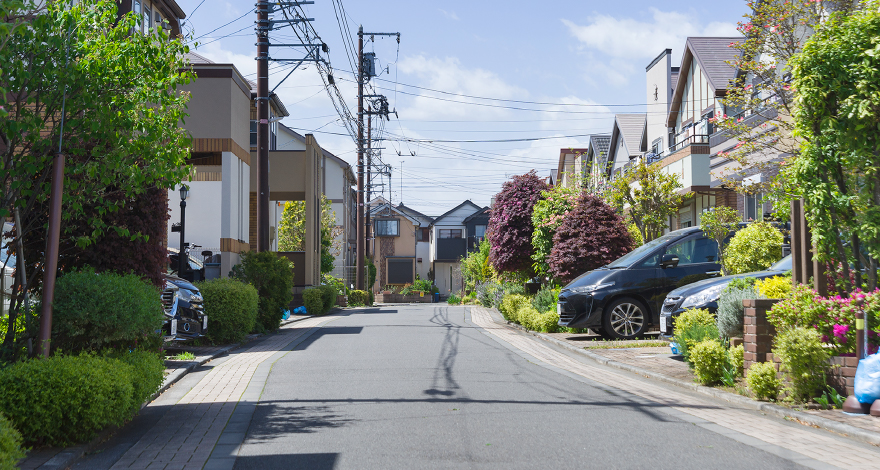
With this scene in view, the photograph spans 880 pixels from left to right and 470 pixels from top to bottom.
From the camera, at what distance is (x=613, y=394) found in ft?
27.5

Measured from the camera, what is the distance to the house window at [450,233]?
74.5 m

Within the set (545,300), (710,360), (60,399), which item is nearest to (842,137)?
(710,360)

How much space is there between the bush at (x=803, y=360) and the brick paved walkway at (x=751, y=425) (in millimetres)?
512

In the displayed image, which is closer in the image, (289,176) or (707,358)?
(707,358)

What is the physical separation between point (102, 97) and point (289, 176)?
23.4 m

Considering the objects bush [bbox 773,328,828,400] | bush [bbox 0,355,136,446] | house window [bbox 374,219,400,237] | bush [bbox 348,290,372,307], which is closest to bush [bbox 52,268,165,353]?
bush [bbox 0,355,136,446]

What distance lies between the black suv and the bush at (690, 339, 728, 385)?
5.32m

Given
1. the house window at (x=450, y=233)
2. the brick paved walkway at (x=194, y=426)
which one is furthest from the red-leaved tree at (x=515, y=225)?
the house window at (x=450, y=233)

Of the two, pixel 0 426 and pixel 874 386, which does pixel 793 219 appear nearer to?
pixel 874 386

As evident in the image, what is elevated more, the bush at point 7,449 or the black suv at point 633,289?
the black suv at point 633,289

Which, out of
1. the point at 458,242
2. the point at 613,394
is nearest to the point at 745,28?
the point at 613,394

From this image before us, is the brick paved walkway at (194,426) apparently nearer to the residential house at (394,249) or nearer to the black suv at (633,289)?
the black suv at (633,289)

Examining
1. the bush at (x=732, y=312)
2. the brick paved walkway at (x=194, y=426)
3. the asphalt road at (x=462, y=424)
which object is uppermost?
the bush at (x=732, y=312)

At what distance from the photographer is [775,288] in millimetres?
9227
